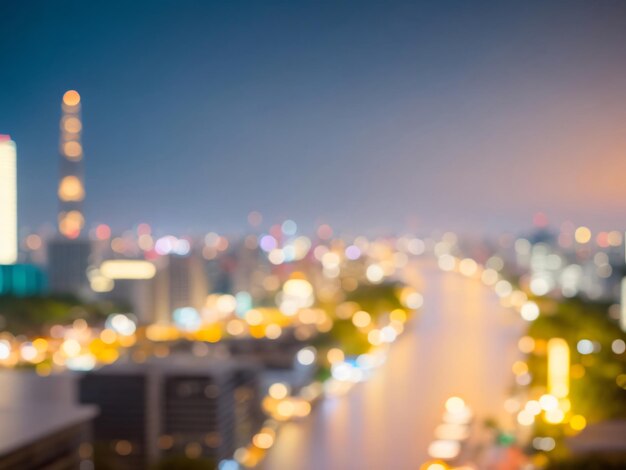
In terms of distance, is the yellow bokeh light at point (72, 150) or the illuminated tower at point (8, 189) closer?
the illuminated tower at point (8, 189)

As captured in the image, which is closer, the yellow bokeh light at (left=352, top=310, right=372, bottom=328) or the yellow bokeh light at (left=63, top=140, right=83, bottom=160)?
the yellow bokeh light at (left=63, top=140, right=83, bottom=160)

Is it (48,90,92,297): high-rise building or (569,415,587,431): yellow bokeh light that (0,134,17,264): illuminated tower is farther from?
(569,415,587,431): yellow bokeh light

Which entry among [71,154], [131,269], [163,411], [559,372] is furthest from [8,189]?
[131,269]

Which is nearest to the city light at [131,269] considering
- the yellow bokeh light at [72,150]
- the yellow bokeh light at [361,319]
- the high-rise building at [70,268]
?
the high-rise building at [70,268]

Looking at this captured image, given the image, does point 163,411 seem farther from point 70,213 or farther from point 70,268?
point 70,268

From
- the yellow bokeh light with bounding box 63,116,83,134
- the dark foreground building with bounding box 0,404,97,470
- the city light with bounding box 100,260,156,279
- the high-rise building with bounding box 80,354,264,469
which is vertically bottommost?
the high-rise building with bounding box 80,354,264,469

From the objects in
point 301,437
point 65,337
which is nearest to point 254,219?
point 301,437

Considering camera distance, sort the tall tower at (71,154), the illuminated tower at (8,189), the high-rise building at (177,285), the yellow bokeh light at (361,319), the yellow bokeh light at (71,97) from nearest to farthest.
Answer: the yellow bokeh light at (71,97) < the tall tower at (71,154) < the illuminated tower at (8,189) < the yellow bokeh light at (361,319) < the high-rise building at (177,285)

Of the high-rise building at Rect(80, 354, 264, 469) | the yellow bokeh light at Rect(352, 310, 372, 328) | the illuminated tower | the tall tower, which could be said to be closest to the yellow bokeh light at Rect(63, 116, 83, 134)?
the tall tower

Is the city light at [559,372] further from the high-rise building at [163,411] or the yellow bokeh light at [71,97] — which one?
the yellow bokeh light at [71,97]
